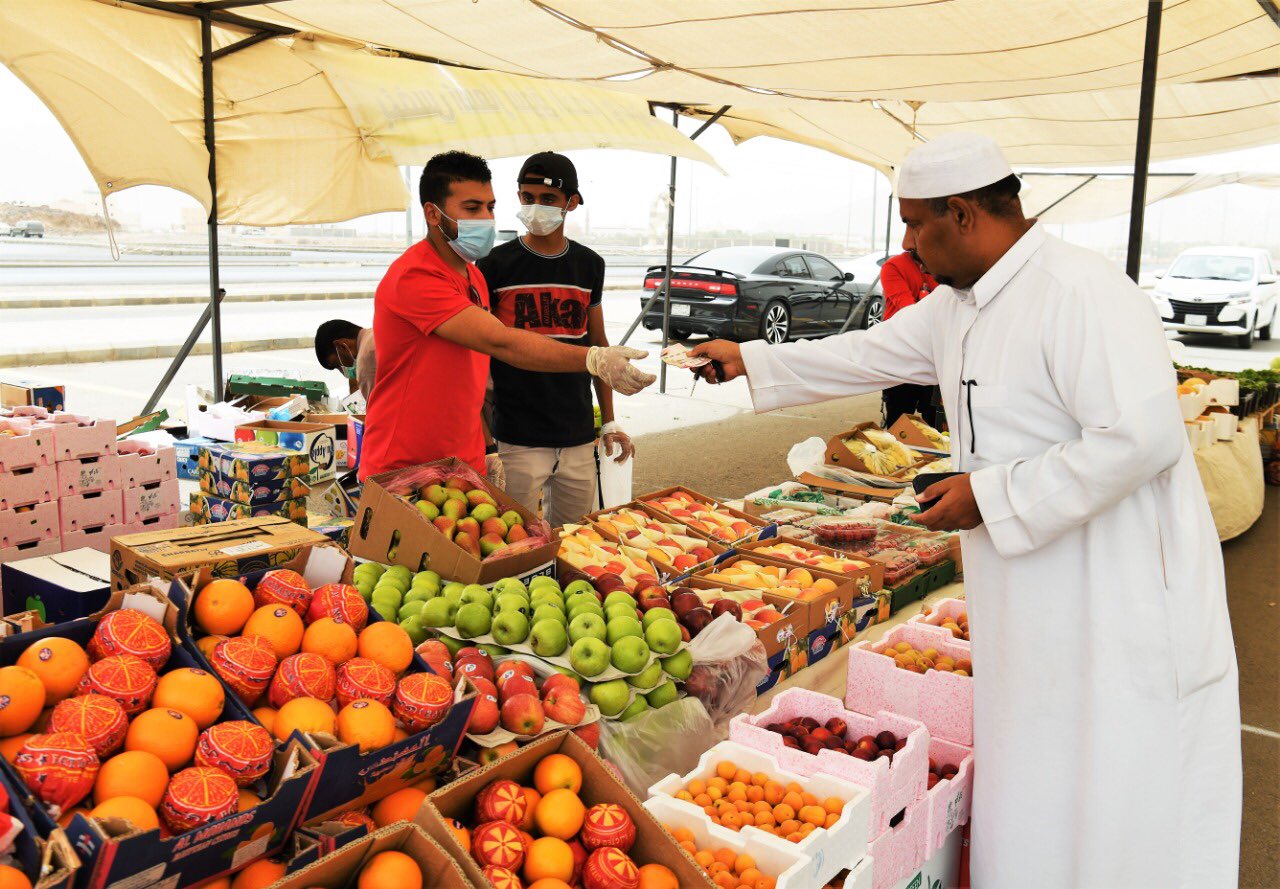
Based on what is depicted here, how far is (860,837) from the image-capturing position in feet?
6.57

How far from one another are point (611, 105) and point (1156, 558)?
6.56m

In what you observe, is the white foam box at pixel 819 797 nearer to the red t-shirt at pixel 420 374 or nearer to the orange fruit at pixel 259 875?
the orange fruit at pixel 259 875

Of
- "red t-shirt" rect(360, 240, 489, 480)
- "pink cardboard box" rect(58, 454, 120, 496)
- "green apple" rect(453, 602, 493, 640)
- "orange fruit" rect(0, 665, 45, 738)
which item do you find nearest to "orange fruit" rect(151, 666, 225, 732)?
"orange fruit" rect(0, 665, 45, 738)

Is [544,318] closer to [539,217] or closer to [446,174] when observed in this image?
[539,217]

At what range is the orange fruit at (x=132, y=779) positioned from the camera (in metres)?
1.41

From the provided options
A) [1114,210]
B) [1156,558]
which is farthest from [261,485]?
[1114,210]

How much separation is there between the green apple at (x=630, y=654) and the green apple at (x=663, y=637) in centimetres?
7

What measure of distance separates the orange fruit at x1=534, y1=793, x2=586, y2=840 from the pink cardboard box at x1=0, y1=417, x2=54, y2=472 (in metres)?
3.25

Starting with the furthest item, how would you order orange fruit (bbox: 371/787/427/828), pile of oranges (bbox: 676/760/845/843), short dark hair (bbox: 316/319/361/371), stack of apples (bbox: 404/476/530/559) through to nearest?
short dark hair (bbox: 316/319/361/371)
stack of apples (bbox: 404/476/530/559)
pile of oranges (bbox: 676/760/845/843)
orange fruit (bbox: 371/787/427/828)

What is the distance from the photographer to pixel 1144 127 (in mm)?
5785

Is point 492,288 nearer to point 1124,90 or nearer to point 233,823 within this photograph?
point 233,823

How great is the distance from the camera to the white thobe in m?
2.01

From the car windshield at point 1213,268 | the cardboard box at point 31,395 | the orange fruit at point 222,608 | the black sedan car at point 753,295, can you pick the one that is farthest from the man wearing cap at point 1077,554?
the car windshield at point 1213,268

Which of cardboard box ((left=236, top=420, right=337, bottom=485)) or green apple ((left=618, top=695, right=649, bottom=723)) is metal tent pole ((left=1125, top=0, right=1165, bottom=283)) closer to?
green apple ((left=618, top=695, right=649, bottom=723))
